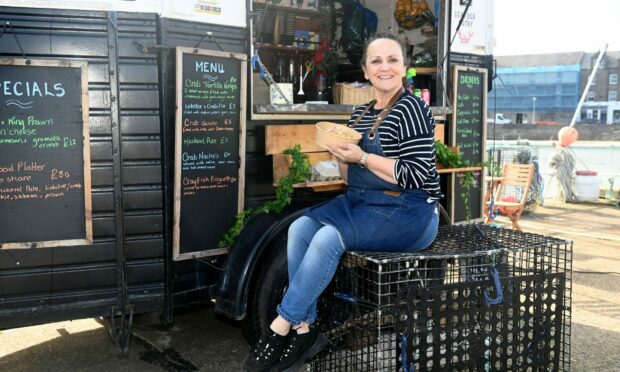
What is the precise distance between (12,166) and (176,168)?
2.81 ft

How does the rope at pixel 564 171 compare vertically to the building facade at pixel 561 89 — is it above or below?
below

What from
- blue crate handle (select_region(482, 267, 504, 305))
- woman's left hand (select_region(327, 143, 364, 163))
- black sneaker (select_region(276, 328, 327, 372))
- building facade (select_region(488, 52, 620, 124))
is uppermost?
building facade (select_region(488, 52, 620, 124))

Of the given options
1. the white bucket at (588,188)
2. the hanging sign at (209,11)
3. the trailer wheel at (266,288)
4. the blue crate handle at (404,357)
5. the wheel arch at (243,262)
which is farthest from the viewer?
the white bucket at (588,188)

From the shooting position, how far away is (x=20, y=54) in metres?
3.12

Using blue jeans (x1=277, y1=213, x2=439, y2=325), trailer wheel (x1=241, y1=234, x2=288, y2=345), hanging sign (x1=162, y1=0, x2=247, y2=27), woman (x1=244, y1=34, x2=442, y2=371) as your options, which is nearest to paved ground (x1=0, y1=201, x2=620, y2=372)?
trailer wheel (x1=241, y1=234, x2=288, y2=345)

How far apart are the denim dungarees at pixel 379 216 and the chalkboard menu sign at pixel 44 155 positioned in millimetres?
1319

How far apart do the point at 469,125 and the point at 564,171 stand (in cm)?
760

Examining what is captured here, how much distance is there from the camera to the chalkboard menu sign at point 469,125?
17.0 feet

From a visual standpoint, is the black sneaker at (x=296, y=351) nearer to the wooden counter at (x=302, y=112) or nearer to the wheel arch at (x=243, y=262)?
the wheel arch at (x=243, y=262)

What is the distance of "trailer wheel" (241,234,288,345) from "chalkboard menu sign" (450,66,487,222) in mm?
2041

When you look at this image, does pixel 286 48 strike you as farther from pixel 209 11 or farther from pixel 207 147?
pixel 207 147

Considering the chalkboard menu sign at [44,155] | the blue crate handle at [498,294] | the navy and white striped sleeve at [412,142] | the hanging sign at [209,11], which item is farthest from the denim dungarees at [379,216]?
the chalkboard menu sign at [44,155]

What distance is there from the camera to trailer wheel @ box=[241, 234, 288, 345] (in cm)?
363

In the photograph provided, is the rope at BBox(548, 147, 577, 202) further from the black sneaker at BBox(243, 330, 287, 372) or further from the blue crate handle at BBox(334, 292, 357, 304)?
the black sneaker at BBox(243, 330, 287, 372)
